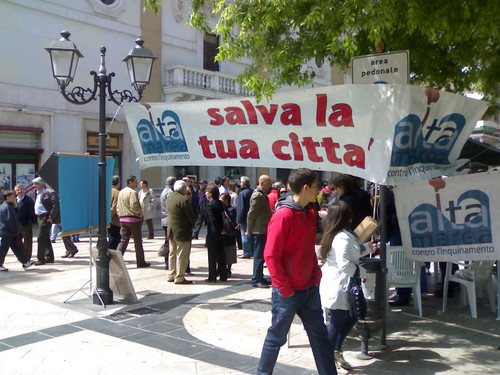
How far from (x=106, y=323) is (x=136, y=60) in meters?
3.75

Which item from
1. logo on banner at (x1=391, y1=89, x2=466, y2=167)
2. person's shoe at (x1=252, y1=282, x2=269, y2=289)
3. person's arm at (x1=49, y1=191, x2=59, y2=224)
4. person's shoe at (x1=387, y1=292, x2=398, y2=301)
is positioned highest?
logo on banner at (x1=391, y1=89, x2=466, y2=167)

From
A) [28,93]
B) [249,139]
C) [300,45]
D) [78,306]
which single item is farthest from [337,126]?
[28,93]

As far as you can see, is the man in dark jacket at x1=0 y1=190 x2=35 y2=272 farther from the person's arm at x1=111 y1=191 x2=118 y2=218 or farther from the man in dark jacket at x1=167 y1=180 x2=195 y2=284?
the man in dark jacket at x1=167 y1=180 x2=195 y2=284

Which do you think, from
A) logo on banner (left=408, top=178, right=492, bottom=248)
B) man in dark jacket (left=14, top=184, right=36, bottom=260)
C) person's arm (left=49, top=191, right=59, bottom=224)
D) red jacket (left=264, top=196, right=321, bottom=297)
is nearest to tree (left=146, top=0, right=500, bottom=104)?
logo on banner (left=408, top=178, right=492, bottom=248)

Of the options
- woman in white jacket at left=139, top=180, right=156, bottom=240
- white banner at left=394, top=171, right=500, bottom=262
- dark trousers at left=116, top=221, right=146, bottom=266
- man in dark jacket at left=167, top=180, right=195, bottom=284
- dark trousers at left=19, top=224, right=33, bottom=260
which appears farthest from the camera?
woman in white jacket at left=139, top=180, right=156, bottom=240

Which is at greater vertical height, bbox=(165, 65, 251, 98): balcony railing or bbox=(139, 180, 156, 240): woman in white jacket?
bbox=(165, 65, 251, 98): balcony railing

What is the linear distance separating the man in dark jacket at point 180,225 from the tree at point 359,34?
237cm

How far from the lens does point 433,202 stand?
224 inches

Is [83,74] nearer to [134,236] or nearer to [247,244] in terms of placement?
[134,236]

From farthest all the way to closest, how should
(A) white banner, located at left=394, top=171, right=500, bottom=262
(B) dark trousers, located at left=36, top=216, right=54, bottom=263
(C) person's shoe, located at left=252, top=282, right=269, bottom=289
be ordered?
(B) dark trousers, located at left=36, top=216, right=54, bottom=263 < (C) person's shoe, located at left=252, top=282, right=269, bottom=289 < (A) white banner, located at left=394, top=171, right=500, bottom=262

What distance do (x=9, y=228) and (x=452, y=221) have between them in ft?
25.8

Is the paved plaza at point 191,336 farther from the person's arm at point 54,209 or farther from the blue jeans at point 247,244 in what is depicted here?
the blue jeans at point 247,244

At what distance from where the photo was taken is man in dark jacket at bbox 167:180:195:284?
326 inches

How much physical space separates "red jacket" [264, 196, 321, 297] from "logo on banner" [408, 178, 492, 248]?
222cm
